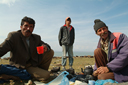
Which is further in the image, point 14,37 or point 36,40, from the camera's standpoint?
point 36,40

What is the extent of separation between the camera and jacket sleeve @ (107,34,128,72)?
83.0 inches

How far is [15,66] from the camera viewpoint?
2625mm

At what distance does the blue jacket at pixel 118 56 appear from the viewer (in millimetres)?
2127

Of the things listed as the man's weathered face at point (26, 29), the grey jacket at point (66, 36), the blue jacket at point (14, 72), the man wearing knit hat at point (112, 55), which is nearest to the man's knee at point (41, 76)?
the blue jacket at point (14, 72)

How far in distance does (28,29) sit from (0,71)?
1222 millimetres

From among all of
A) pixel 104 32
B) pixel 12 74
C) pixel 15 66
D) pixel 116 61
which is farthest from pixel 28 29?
pixel 116 61

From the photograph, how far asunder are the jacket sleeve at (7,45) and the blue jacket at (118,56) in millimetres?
2397

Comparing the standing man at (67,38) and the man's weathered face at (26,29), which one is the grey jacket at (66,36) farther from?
the man's weathered face at (26,29)

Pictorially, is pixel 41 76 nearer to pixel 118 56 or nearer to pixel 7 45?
pixel 7 45

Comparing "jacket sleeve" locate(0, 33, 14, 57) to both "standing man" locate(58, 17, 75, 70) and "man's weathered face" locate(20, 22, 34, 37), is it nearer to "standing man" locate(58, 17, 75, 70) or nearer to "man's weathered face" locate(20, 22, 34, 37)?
"man's weathered face" locate(20, 22, 34, 37)

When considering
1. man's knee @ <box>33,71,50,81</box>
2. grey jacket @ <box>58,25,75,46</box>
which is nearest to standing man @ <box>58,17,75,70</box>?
grey jacket @ <box>58,25,75,46</box>

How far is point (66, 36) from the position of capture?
15.3ft

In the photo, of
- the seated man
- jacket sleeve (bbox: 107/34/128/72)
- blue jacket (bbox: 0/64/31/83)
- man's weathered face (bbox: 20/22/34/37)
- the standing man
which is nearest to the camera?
jacket sleeve (bbox: 107/34/128/72)

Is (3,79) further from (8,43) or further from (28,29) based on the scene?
(28,29)
